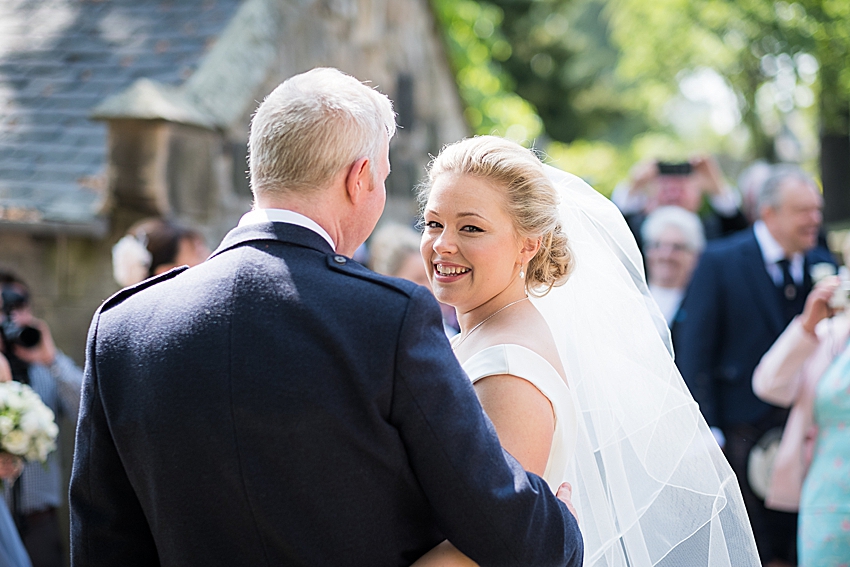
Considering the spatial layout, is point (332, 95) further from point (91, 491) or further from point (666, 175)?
point (666, 175)

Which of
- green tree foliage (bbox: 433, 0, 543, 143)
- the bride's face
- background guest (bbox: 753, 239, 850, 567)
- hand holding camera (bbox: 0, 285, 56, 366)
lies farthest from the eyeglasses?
green tree foliage (bbox: 433, 0, 543, 143)

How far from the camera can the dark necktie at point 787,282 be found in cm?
533

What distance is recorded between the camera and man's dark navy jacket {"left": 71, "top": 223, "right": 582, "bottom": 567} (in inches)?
64.0

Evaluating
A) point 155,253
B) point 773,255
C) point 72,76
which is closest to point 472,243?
point 155,253

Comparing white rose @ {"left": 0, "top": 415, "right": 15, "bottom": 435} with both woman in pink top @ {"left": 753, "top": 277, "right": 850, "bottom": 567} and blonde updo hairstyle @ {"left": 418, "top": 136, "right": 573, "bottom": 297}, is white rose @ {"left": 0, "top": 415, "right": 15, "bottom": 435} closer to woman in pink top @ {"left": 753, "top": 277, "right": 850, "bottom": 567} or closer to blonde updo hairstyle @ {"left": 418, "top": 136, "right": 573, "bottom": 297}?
blonde updo hairstyle @ {"left": 418, "top": 136, "right": 573, "bottom": 297}

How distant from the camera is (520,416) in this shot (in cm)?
201

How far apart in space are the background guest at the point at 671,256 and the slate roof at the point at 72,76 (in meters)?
3.43

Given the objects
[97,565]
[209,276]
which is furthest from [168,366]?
[97,565]

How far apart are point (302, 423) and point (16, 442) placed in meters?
2.65

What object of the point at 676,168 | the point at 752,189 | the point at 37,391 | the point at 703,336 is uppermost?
the point at 676,168

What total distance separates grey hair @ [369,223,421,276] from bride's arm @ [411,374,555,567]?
119 inches

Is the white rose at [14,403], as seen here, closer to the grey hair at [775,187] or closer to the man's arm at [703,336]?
the man's arm at [703,336]

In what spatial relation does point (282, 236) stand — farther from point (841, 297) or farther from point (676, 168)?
point (676, 168)

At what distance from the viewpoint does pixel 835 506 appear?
3.67 m
